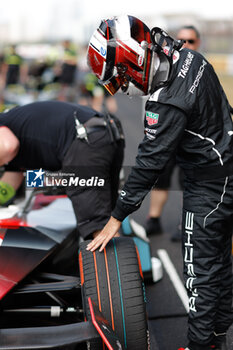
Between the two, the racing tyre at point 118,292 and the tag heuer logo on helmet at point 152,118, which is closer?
the tag heuer logo on helmet at point 152,118

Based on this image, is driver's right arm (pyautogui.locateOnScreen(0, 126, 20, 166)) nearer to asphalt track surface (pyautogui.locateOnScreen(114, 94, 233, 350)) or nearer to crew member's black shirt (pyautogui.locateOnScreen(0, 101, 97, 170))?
crew member's black shirt (pyautogui.locateOnScreen(0, 101, 97, 170))

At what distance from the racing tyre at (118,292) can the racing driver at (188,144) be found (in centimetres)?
9

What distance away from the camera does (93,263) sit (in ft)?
7.36

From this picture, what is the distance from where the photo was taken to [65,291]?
2.42m

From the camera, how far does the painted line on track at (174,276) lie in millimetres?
3180

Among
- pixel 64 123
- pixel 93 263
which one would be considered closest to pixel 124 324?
pixel 93 263

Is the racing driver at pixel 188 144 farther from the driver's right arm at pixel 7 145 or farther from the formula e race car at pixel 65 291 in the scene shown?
the driver's right arm at pixel 7 145

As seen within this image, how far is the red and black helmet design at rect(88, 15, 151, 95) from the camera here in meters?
2.04

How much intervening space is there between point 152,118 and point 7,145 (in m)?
1.02

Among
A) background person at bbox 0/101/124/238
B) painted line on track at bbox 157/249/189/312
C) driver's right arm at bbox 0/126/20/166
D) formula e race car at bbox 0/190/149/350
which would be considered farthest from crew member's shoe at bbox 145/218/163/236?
driver's right arm at bbox 0/126/20/166

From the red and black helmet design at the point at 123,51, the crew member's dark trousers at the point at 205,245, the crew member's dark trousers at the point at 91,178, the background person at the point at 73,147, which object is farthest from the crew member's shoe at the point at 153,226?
the red and black helmet design at the point at 123,51

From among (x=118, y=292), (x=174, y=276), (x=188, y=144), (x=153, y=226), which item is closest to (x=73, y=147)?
(x=188, y=144)

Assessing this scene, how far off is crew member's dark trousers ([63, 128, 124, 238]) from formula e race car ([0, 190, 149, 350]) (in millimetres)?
189

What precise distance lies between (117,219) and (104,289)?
342mm
